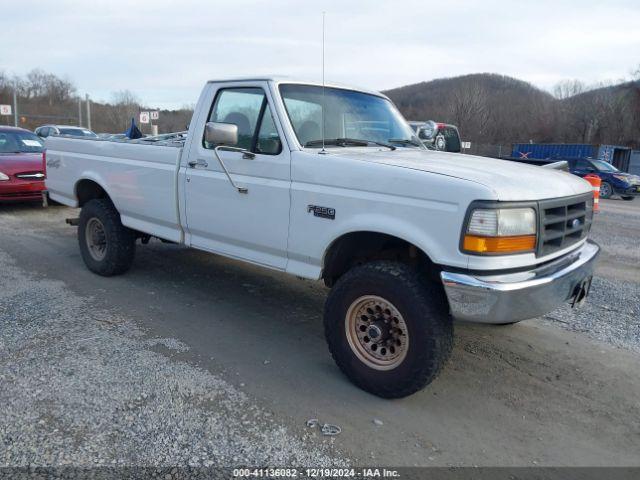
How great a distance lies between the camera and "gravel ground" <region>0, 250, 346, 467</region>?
2768 mm

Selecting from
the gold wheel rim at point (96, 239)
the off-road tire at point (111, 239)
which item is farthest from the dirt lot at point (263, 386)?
the gold wheel rim at point (96, 239)

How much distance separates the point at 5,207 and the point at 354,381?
32.0ft

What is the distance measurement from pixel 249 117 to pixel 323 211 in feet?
4.04

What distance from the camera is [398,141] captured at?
457 centimetres

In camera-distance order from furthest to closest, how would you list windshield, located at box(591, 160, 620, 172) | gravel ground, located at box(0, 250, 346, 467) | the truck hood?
windshield, located at box(591, 160, 620, 172), the truck hood, gravel ground, located at box(0, 250, 346, 467)

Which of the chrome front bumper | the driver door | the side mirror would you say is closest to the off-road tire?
the driver door

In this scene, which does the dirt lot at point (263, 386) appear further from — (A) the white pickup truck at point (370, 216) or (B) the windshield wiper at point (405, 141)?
(B) the windshield wiper at point (405, 141)

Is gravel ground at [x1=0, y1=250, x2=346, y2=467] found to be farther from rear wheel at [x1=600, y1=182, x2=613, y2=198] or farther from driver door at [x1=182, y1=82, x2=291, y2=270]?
rear wheel at [x1=600, y1=182, x2=613, y2=198]

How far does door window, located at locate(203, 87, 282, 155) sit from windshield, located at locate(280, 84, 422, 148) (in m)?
0.18

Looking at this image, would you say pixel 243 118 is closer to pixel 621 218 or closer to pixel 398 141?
pixel 398 141

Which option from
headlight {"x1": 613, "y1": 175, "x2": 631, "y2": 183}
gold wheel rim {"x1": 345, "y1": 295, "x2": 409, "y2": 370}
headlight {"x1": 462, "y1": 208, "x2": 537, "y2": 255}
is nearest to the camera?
headlight {"x1": 462, "y1": 208, "x2": 537, "y2": 255}

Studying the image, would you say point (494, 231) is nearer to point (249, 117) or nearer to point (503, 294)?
point (503, 294)

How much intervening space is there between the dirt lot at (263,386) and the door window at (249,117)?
1.58 m

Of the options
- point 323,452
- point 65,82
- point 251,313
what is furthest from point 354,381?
point 65,82
